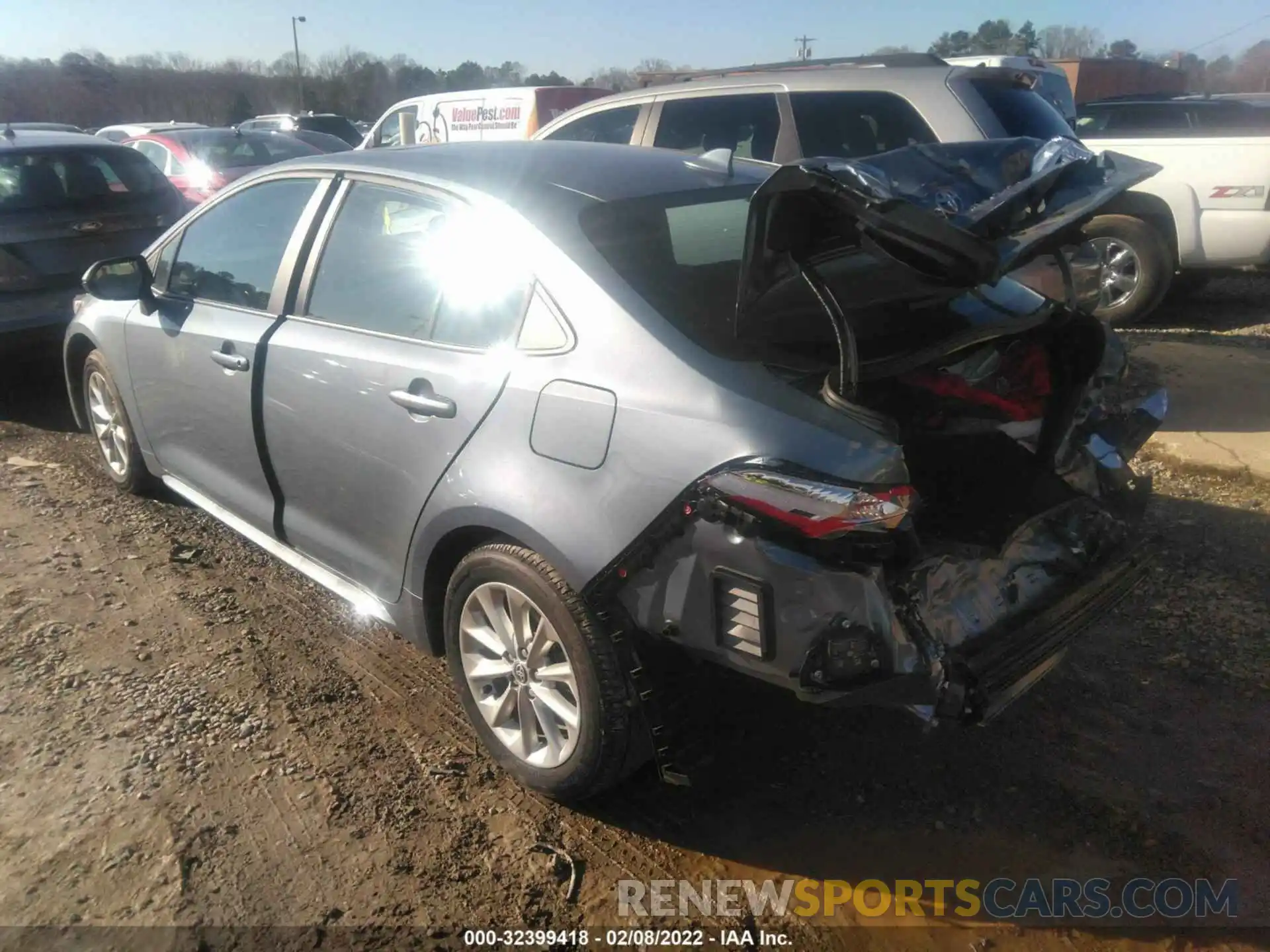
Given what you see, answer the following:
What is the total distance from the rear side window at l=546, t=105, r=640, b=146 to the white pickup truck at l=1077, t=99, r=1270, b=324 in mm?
3614

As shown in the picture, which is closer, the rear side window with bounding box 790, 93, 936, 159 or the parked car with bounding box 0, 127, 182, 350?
the rear side window with bounding box 790, 93, 936, 159

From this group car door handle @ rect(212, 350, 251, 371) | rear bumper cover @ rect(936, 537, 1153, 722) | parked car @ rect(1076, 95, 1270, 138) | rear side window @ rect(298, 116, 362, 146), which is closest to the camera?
rear bumper cover @ rect(936, 537, 1153, 722)

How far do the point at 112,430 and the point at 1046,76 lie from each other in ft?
23.2

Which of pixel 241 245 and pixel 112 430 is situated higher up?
pixel 241 245

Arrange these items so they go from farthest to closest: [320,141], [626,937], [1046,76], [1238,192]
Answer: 1. [320,141]
2. [1046,76]
3. [1238,192]
4. [626,937]

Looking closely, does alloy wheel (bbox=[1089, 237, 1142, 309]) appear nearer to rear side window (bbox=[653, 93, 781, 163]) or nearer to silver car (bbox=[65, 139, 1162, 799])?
rear side window (bbox=[653, 93, 781, 163])

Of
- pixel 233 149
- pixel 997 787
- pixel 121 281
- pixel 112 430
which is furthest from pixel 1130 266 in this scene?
pixel 233 149

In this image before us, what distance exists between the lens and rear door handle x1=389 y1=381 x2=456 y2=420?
2.71m

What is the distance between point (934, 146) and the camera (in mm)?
2748

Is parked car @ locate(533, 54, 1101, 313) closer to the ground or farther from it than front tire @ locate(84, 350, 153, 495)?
farther from it

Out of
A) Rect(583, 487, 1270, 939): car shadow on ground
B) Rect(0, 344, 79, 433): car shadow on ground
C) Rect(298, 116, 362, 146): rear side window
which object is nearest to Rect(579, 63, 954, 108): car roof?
Rect(583, 487, 1270, 939): car shadow on ground

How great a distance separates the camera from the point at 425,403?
2756 mm

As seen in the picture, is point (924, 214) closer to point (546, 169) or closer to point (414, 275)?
point (546, 169)

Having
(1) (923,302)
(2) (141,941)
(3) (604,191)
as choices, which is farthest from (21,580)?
(1) (923,302)
